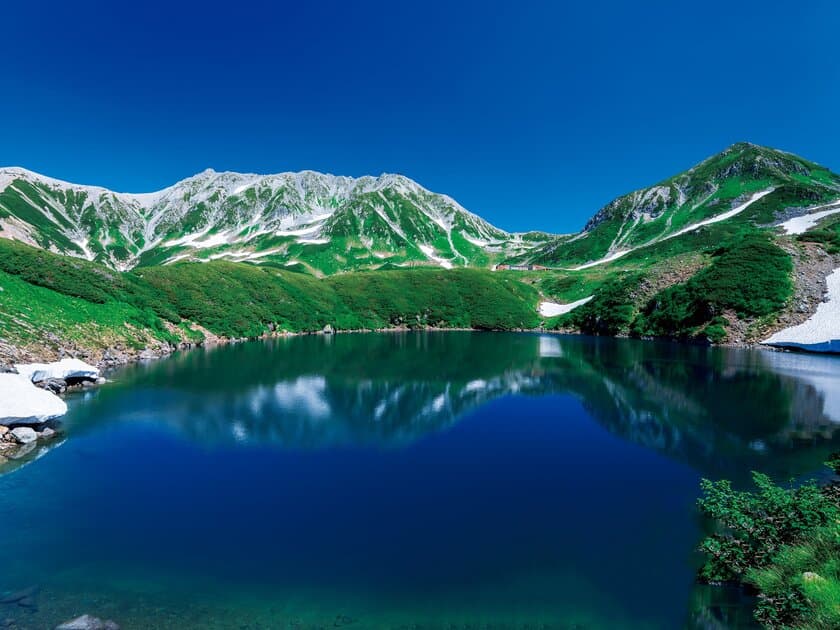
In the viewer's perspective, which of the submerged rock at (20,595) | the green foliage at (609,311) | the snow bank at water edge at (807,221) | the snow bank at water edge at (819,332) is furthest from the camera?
the snow bank at water edge at (807,221)

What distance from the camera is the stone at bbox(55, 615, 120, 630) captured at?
885 cm

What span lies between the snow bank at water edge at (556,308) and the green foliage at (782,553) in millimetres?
99398

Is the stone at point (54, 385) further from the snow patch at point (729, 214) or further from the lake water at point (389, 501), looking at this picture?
the snow patch at point (729, 214)

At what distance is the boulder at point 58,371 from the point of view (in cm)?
2795

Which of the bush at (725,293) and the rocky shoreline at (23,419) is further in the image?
the bush at (725,293)

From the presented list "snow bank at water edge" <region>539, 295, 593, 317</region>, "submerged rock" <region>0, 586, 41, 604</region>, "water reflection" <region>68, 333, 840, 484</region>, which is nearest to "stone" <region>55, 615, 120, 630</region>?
"submerged rock" <region>0, 586, 41, 604</region>

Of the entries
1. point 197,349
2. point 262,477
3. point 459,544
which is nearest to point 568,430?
point 459,544

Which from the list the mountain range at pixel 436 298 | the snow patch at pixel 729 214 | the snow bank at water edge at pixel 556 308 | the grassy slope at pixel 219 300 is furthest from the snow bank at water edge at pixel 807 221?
the grassy slope at pixel 219 300

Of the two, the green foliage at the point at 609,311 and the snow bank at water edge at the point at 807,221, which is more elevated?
the snow bank at water edge at the point at 807,221

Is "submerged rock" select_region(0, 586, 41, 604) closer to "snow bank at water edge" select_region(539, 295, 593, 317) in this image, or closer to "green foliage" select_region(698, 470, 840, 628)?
"green foliage" select_region(698, 470, 840, 628)

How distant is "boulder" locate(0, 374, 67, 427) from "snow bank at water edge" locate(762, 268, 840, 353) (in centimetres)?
7733

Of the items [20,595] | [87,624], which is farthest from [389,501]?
[20,595]

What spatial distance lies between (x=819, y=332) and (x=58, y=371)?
8362 cm

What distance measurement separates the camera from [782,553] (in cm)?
1017
